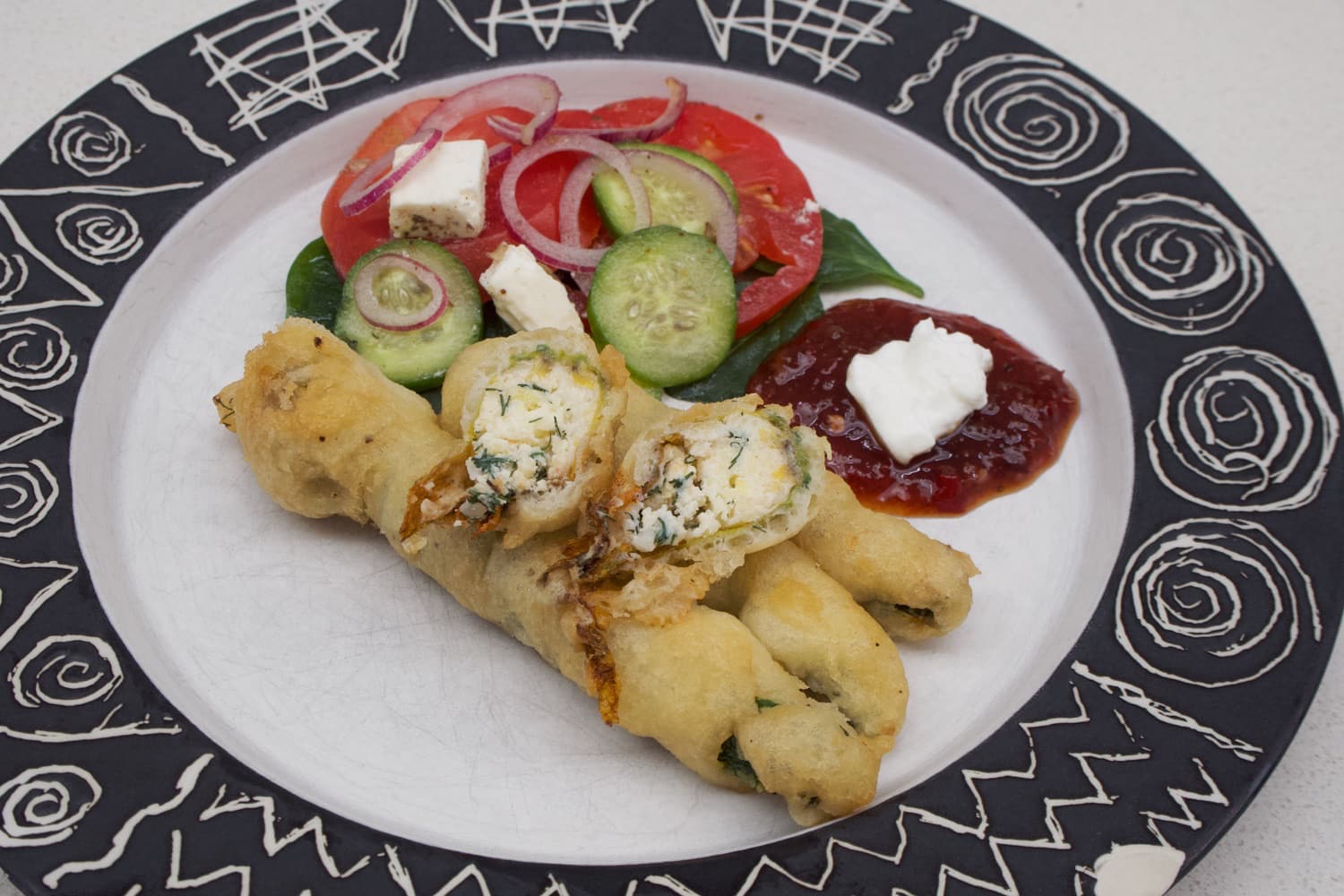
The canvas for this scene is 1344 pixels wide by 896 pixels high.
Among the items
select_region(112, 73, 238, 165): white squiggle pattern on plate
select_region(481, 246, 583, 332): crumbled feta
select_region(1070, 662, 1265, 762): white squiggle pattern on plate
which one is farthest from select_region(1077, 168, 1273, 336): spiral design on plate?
select_region(112, 73, 238, 165): white squiggle pattern on plate

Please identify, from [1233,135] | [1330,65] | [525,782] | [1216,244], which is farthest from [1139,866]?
[1330,65]

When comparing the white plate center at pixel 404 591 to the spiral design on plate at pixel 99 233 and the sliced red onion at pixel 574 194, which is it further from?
the sliced red onion at pixel 574 194

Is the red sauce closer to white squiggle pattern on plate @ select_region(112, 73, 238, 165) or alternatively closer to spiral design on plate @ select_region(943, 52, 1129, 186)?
spiral design on plate @ select_region(943, 52, 1129, 186)

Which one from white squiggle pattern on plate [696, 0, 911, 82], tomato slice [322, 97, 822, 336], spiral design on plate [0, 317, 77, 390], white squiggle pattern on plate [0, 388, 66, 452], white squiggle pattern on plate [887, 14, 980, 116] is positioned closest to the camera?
white squiggle pattern on plate [0, 388, 66, 452]

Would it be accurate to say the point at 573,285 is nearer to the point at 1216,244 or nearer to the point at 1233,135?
the point at 1216,244

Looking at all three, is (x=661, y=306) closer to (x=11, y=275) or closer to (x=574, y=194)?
(x=574, y=194)

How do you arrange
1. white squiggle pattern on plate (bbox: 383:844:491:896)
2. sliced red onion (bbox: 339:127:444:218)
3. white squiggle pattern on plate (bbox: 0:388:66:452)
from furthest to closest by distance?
sliced red onion (bbox: 339:127:444:218) < white squiggle pattern on plate (bbox: 0:388:66:452) < white squiggle pattern on plate (bbox: 383:844:491:896)
